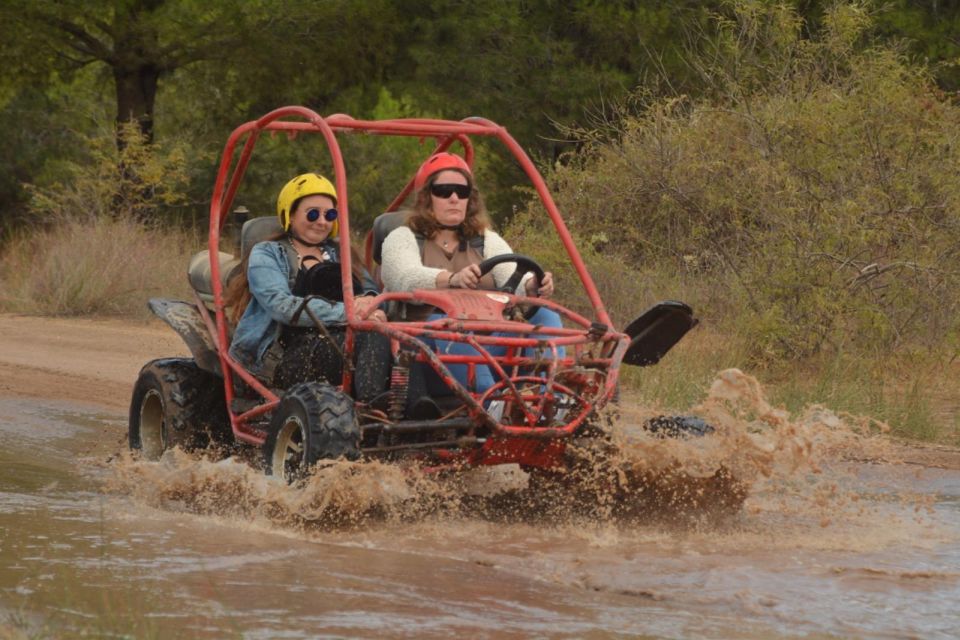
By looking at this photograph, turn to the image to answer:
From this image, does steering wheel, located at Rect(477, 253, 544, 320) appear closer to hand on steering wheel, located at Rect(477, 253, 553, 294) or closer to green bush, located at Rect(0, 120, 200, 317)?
hand on steering wheel, located at Rect(477, 253, 553, 294)

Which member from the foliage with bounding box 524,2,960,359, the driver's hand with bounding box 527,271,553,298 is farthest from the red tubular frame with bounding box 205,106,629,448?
the foliage with bounding box 524,2,960,359

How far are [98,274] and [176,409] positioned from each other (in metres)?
10.3

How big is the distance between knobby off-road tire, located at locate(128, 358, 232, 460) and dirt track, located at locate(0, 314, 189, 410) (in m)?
2.65

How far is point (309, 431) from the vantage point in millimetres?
6590

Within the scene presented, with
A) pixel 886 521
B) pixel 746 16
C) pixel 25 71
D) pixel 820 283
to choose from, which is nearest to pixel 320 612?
pixel 886 521

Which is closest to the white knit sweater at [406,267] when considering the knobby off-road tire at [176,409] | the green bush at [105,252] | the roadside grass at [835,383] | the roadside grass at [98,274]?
the knobby off-road tire at [176,409]

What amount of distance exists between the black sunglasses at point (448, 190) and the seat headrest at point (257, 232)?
38.0 inches

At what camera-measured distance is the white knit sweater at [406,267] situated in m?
7.50

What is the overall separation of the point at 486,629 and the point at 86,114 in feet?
76.6

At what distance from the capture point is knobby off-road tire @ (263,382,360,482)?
21.5 ft

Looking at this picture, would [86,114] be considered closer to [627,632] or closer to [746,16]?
[746,16]

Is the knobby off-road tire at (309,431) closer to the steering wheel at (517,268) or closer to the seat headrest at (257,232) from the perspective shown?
the steering wheel at (517,268)

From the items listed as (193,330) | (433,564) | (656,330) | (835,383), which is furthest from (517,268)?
(835,383)

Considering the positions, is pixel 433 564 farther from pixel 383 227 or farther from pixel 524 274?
pixel 383 227
